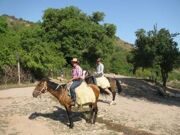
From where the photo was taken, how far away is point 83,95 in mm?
14500

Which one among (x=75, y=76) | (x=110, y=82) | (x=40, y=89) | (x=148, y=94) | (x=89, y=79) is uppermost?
(x=75, y=76)

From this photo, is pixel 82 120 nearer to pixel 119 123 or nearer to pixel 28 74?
pixel 119 123

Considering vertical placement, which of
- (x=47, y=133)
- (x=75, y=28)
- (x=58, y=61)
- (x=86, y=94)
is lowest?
(x=47, y=133)

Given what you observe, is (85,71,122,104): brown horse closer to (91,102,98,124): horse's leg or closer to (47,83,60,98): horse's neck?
(91,102,98,124): horse's leg

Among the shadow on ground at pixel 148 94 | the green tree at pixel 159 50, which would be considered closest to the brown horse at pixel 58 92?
the shadow on ground at pixel 148 94

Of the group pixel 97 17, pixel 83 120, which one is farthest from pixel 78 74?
pixel 97 17

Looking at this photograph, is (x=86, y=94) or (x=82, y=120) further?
(x=82, y=120)

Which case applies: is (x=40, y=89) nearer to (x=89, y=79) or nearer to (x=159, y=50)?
(x=89, y=79)

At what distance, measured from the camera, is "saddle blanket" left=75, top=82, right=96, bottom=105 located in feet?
47.4

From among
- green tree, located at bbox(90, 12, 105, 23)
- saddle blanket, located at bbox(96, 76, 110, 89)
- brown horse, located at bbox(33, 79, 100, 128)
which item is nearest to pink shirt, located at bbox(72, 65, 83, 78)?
brown horse, located at bbox(33, 79, 100, 128)

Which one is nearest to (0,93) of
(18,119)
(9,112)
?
(9,112)

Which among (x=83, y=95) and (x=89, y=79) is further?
(x=89, y=79)

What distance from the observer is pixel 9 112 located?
17594 millimetres

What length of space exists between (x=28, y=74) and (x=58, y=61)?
444 centimetres
